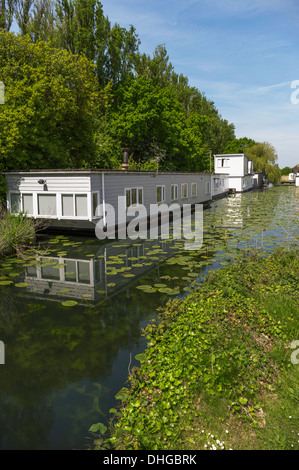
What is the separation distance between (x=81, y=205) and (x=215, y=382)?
11794mm

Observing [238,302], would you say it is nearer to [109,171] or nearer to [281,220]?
[109,171]

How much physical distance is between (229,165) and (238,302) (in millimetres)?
45533

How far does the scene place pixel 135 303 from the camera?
26.5ft

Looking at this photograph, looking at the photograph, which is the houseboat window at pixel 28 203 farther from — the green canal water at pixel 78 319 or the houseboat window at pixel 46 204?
the green canal water at pixel 78 319

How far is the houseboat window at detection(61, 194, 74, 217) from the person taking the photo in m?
15.5

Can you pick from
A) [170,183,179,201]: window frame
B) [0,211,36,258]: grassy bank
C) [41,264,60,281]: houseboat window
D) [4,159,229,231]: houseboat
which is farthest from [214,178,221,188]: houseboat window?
[41,264,60,281]: houseboat window

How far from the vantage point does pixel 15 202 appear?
17141 mm

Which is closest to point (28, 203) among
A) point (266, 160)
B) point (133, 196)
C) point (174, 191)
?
point (133, 196)

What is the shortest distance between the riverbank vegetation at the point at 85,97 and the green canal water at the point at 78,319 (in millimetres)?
7748

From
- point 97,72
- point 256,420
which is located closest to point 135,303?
point 256,420

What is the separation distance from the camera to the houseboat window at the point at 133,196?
59.3 feet

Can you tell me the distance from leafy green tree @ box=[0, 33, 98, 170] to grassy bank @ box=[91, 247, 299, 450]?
1372 cm

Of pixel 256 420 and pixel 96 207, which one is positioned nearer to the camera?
pixel 256 420
